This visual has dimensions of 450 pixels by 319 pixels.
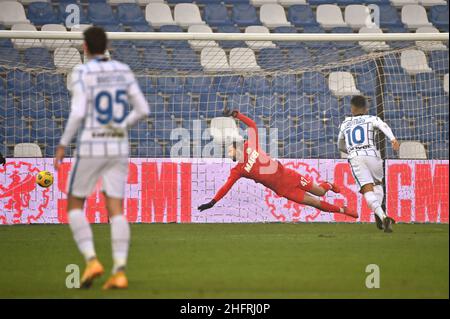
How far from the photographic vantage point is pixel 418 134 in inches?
687

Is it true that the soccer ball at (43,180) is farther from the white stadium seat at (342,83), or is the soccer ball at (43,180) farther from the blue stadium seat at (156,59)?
the white stadium seat at (342,83)

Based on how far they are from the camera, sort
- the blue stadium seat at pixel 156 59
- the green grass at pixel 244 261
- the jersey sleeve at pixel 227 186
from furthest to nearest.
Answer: the blue stadium seat at pixel 156 59 → the jersey sleeve at pixel 227 186 → the green grass at pixel 244 261

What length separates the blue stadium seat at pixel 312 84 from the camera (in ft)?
57.8

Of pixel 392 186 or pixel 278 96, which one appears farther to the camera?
pixel 278 96

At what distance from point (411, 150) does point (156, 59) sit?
515 centimetres

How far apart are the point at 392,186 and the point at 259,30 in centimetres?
589

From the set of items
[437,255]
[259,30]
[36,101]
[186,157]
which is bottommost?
[437,255]

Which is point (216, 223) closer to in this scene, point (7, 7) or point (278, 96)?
point (278, 96)

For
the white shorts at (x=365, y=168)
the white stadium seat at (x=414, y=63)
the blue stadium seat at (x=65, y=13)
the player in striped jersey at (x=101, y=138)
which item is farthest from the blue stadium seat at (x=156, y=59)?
the player in striped jersey at (x=101, y=138)

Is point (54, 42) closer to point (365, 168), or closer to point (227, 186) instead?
point (227, 186)

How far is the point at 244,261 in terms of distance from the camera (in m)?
9.30

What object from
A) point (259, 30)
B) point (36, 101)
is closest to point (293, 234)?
point (36, 101)

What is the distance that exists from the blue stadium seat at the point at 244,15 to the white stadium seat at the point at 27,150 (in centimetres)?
661

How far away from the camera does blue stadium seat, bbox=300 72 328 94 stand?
57.8ft
